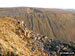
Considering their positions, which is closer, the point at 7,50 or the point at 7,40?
the point at 7,50

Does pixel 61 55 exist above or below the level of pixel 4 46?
below

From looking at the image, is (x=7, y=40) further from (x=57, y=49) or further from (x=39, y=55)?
(x=57, y=49)

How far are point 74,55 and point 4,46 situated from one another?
27.9 meters

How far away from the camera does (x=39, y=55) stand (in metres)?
32.2

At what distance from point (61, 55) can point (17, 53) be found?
21569mm

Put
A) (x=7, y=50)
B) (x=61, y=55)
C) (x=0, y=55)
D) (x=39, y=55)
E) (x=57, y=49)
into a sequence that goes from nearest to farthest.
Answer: (x=0, y=55) → (x=7, y=50) → (x=39, y=55) → (x=61, y=55) → (x=57, y=49)

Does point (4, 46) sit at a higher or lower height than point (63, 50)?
higher

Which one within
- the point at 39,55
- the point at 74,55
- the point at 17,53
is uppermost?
the point at 17,53

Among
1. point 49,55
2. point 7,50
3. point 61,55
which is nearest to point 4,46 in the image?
point 7,50

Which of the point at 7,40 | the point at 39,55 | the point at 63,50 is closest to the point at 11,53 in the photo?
the point at 7,40

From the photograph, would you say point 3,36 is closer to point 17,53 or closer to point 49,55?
point 17,53

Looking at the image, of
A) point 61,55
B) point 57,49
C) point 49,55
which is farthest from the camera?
point 57,49

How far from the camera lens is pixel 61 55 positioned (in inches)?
1672

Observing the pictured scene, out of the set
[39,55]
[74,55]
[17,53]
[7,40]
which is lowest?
[74,55]
